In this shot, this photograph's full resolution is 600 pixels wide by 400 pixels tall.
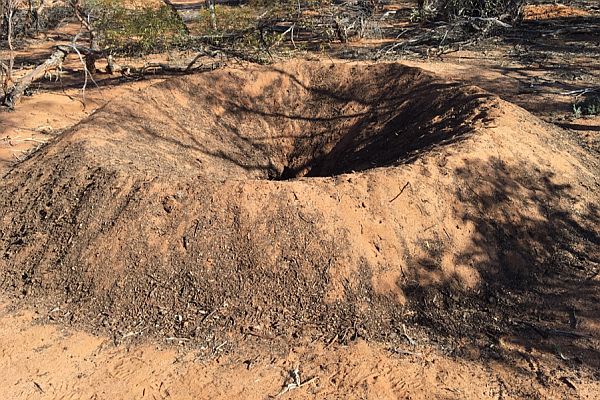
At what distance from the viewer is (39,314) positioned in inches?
174

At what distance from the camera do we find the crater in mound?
589 cm

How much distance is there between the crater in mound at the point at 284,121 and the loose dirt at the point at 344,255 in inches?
8.0

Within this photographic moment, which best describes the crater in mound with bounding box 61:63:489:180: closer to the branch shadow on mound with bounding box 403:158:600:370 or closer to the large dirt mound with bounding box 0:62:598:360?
the large dirt mound with bounding box 0:62:598:360

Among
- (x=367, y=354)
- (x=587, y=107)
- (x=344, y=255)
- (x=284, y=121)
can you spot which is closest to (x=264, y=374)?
(x=367, y=354)

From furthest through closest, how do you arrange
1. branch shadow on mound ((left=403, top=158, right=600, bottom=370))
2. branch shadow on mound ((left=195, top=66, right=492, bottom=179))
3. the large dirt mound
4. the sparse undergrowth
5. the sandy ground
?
1. the sparse undergrowth
2. branch shadow on mound ((left=195, top=66, right=492, bottom=179))
3. the large dirt mound
4. branch shadow on mound ((left=403, top=158, right=600, bottom=370))
5. the sandy ground

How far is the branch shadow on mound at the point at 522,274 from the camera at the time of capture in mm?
3891

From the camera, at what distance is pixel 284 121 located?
24.7 feet

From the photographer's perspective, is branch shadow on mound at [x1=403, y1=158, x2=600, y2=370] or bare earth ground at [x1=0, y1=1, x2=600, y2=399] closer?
bare earth ground at [x1=0, y1=1, x2=600, y2=399]

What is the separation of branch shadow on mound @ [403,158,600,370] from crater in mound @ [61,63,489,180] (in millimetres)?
953

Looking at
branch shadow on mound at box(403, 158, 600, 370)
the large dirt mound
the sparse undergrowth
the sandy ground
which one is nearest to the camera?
the sandy ground

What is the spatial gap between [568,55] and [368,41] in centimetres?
512

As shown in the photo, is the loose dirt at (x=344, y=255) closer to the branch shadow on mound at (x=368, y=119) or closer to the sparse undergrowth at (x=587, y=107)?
the branch shadow on mound at (x=368, y=119)

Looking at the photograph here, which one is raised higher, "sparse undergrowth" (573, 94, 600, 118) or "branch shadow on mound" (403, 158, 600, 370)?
"sparse undergrowth" (573, 94, 600, 118)

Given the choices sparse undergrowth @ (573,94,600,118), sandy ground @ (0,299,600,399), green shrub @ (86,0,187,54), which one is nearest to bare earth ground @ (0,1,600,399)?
sandy ground @ (0,299,600,399)
